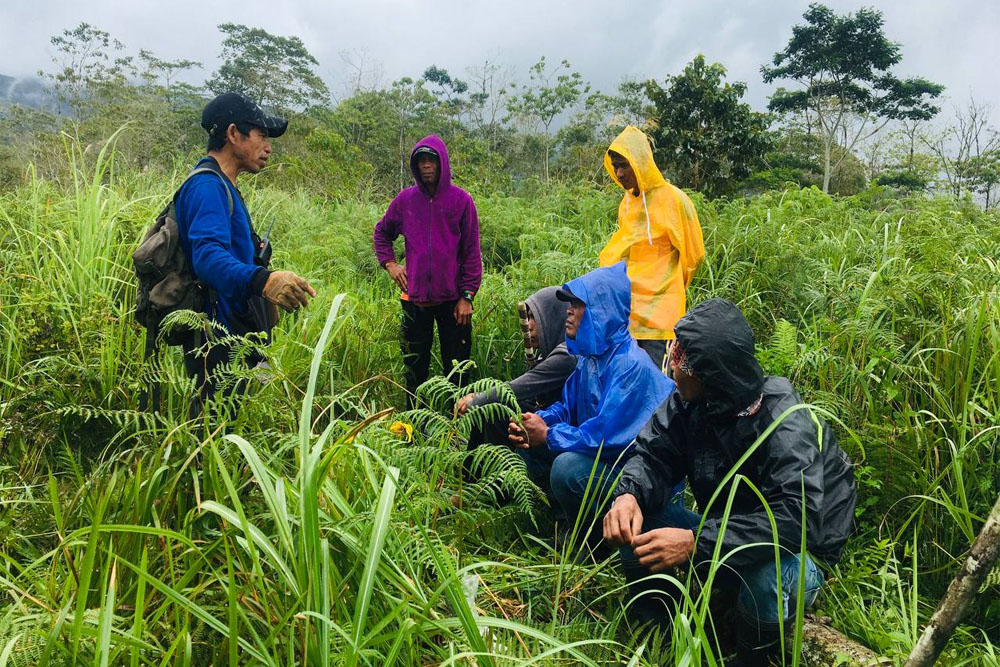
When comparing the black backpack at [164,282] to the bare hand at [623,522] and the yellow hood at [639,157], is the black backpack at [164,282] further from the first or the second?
the yellow hood at [639,157]

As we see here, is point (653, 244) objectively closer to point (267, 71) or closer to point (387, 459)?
point (387, 459)

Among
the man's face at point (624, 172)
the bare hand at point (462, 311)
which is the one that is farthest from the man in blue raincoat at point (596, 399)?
the bare hand at point (462, 311)

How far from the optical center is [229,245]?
261 centimetres

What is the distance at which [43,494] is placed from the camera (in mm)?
2436

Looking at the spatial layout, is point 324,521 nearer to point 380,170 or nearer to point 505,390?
point 505,390

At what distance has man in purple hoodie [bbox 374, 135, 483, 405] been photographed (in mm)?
4320

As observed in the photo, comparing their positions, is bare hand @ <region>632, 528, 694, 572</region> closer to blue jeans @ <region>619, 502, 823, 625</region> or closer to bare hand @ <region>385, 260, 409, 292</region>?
blue jeans @ <region>619, 502, 823, 625</region>

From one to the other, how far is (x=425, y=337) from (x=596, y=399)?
1.86m

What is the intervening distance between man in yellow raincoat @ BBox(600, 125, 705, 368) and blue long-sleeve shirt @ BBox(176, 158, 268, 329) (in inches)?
86.7

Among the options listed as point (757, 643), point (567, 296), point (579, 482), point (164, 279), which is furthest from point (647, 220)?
point (164, 279)

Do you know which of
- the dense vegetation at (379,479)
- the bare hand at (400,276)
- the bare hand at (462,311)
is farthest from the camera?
the bare hand at (400,276)

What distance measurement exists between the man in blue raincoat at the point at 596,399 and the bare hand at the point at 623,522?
0.30m

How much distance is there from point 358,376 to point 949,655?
11.1 ft

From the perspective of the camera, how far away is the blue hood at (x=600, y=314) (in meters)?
2.96
